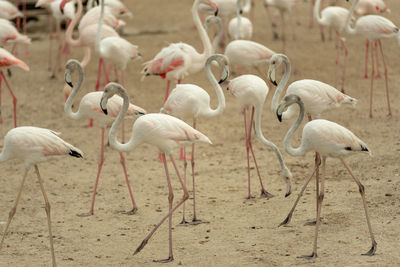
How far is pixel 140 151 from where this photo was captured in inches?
346

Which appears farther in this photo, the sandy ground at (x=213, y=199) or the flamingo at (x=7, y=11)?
the flamingo at (x=7, y=11)

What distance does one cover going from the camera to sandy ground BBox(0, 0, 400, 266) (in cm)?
563

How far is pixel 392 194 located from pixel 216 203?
1.62m

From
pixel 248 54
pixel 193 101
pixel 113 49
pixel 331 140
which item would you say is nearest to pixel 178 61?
pixel 248 54

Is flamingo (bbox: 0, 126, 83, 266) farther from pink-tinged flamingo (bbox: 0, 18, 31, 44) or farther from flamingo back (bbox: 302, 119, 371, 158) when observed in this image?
pink-tinged flamingo (bbox: 0, 18, 31, 44)

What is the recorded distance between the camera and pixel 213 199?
7055 mm

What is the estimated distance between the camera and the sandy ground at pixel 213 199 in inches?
222

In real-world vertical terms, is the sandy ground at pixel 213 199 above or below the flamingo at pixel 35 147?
below

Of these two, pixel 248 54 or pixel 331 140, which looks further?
pixel 248 54

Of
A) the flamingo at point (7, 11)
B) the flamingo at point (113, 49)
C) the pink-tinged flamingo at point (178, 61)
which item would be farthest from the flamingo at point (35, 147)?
the flamingo at point (7, 11)

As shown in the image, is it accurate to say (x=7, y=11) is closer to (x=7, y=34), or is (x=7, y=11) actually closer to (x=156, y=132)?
(x=7, y=34)

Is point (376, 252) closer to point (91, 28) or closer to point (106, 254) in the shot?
point (106, 254)

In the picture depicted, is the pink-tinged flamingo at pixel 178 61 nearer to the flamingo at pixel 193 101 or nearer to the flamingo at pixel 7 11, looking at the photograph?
the flamingo at pixel 193 101

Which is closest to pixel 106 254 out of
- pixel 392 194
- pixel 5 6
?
pixel 392 194
